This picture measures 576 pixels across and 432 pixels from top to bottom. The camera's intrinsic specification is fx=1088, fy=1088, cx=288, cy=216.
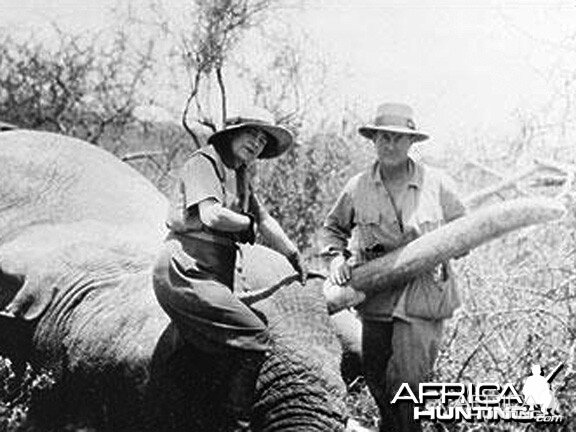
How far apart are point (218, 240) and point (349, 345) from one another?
4.08 feet

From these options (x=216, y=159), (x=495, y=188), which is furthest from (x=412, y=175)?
(x=495, y=188)

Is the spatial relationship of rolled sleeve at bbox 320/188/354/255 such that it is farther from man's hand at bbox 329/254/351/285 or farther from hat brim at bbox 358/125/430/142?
hat brim at bbox 358/125/430/142

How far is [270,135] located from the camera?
367 cm

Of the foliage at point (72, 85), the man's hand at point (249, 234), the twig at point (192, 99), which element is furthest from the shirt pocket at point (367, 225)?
the foliage at point (72, 85)

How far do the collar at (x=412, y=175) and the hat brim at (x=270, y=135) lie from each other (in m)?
0.50

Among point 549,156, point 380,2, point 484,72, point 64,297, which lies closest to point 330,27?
point 380,2

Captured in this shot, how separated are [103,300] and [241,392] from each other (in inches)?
34.7

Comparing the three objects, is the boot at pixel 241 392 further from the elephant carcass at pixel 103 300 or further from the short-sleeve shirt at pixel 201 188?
the short-sleeve shirt at pixel 201 188

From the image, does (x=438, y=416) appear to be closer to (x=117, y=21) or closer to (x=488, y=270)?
(x=488, y=270)

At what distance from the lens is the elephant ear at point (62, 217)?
4332 millimetres

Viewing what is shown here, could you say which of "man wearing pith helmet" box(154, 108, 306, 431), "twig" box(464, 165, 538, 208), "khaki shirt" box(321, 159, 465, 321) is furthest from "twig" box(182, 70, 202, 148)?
"man wearing pith helmet" box(154, 108, 306, 431)

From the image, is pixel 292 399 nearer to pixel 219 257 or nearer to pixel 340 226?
pixel 219 257

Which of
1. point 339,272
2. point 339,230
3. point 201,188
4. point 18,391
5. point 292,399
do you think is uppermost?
point 201,188

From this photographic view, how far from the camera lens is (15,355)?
4.49 metres
